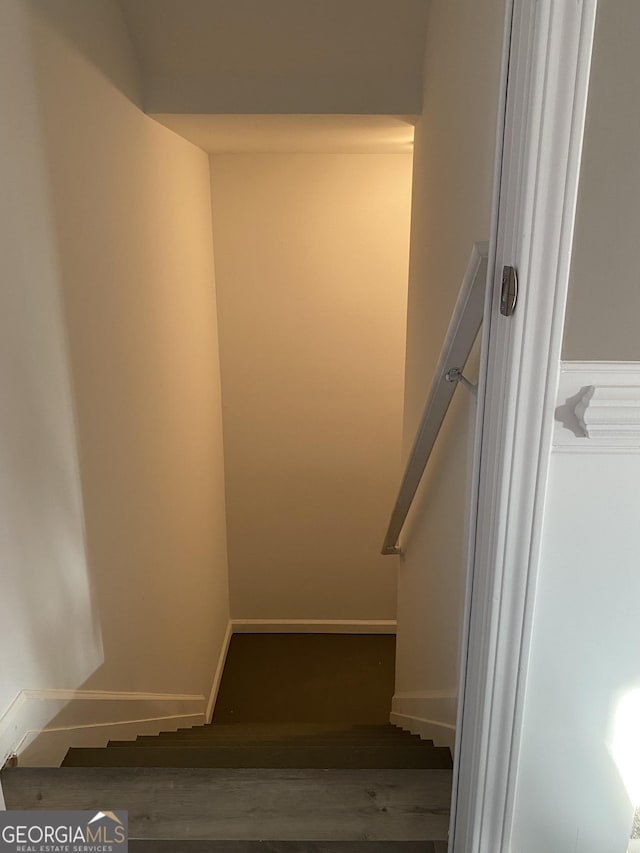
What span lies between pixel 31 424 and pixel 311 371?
8.18 ft

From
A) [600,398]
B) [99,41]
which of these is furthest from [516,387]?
[99,41]

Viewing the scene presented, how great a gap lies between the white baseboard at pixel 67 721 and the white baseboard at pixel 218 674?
105 centimetres

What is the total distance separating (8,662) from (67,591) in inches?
11.7

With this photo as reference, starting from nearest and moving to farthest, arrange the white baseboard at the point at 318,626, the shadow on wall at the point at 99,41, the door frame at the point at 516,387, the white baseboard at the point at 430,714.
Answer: the door frame at the point at 516,387, the shadow on wall at the point at 99,41, the white baseboard at the point at 430,714, the white baseboard at the point at 318,626

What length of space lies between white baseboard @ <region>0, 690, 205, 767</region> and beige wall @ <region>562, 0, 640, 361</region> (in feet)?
4.71

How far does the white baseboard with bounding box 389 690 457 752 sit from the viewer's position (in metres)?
1.75

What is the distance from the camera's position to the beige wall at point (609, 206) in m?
0.87

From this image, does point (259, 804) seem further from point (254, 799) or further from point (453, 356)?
point (453, 356)

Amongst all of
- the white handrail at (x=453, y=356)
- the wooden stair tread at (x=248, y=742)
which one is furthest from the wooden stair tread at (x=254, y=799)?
the white handrail at (x=453, y=356)

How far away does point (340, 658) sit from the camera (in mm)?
4281

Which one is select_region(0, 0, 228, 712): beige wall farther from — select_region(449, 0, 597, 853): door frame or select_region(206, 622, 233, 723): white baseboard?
select_region(449, 0, 597, 853): door frame

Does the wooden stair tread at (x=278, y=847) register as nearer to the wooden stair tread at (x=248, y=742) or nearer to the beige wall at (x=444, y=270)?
the beige wall at (x=444, y=270)

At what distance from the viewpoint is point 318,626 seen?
4.50 m

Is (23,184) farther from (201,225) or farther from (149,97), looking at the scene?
(201,225)
